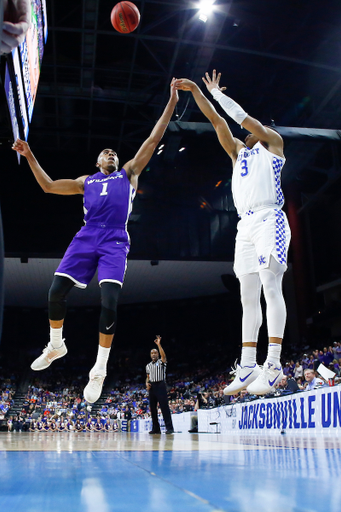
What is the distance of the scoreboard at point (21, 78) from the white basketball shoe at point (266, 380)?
460 cm

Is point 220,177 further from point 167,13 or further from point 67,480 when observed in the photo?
point 67,480

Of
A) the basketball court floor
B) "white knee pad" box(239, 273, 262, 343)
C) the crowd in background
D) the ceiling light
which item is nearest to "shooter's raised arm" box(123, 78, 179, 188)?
"white knee pad" box(239, 273, 262, 343)

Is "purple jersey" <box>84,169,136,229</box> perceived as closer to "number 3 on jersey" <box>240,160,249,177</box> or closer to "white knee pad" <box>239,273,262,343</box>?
"number 3 on jersey" <box>240,160,249,177</box>

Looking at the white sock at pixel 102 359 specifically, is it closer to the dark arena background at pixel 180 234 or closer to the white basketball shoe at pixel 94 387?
the white basketball shoe at pixel 94 387

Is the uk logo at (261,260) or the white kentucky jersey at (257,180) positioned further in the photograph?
the white kentucky jersey at (257,180)

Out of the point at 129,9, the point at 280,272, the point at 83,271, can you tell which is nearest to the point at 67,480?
the point at 83,271

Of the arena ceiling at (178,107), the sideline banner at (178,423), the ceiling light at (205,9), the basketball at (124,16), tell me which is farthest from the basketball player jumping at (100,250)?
the sideline banner at (178,423)

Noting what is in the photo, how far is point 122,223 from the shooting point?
391 centimetres

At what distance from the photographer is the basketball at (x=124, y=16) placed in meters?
5.16

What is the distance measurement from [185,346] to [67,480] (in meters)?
29.6

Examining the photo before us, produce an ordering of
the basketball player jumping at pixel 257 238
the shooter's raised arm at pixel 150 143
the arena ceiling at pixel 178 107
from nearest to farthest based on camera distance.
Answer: the basketball player jumping at pixel 257 238 → the shooter's raised arm at pixel 150 143 → the arena ceiling at pixel 178 107

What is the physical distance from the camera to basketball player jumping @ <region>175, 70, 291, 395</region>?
3395 millimetres

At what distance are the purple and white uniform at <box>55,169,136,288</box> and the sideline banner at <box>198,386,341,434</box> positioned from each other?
4576 mm

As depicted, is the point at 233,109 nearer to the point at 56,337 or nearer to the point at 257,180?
the point at 257,180
